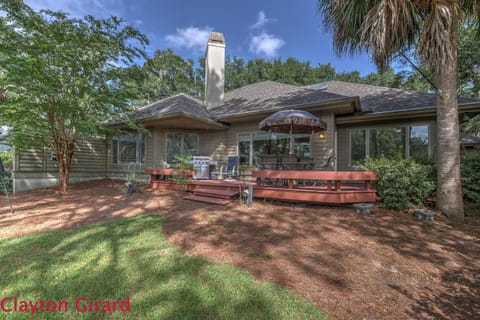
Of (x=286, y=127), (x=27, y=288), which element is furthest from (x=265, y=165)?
(x=27, y=288)

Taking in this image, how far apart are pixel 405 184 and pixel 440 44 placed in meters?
2.87

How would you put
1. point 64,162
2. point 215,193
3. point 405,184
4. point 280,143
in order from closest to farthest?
point 405,184 → point 215,193 → point 64,162 → point 280,143

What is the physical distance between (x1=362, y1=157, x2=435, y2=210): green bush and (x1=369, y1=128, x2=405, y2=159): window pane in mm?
3041

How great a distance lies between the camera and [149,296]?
2.20m

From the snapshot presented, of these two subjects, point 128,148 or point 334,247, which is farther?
point 128,148

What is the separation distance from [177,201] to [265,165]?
274cm

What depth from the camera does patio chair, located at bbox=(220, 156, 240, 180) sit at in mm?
9172

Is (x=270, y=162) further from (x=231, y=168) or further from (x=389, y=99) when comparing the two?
(x=389, y=99)

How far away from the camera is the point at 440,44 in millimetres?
4438

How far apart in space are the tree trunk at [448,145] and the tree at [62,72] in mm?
8659

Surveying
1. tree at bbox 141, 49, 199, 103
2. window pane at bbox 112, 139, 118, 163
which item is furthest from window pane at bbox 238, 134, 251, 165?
tree at bbox 141, 49, 199, 103

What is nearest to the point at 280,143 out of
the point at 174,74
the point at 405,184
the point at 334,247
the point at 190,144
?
the point at 190,144

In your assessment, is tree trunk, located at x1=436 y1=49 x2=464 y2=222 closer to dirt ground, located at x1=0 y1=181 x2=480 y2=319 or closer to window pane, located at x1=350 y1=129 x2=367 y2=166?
dirt ground, located at x1=0 y1=181 x2=480 y2=319

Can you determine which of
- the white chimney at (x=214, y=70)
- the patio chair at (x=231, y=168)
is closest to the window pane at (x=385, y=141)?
the patio chair at (x=231, y=168)
